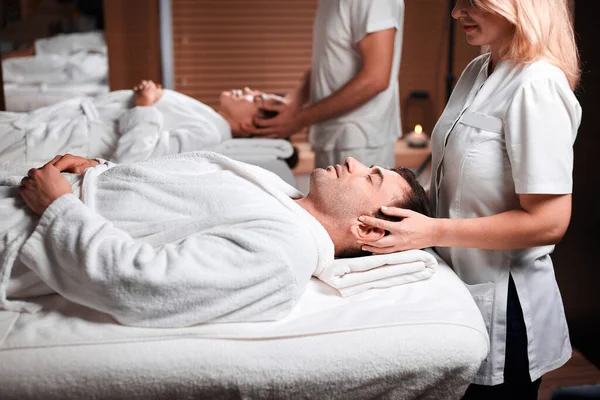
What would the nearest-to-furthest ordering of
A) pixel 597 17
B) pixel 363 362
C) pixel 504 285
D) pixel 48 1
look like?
pixel 363 362, pixel 504 285, pixel 597 17, pixel 48 1

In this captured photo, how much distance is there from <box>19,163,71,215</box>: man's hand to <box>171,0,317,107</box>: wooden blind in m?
2.82

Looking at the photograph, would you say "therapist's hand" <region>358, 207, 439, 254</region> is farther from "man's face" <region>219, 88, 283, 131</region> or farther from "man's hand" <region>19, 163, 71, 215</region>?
"man's face" <region>219, 88, 283, 131</region>

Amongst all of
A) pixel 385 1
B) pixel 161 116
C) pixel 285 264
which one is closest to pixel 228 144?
pixel 161 116

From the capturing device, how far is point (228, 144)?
2.82m

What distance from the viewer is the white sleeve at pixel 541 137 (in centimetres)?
131

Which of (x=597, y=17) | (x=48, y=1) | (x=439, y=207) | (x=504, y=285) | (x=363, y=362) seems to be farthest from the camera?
(x=48, y=1)

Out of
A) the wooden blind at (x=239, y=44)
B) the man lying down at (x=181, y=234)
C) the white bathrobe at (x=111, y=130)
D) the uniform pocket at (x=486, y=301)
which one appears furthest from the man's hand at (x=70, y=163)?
the wooden blind at (x=239, y=44)

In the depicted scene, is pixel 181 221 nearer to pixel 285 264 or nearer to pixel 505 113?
pixel 285 264

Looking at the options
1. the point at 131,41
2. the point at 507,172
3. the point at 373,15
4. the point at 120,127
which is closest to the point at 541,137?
the point at 507,172

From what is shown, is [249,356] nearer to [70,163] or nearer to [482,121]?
[482,121]

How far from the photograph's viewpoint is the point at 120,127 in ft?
8.47

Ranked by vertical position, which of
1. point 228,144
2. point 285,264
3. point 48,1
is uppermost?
point 48,1

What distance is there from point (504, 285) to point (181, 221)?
0.73 m

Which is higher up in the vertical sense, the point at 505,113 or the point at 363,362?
the point at 505,113
